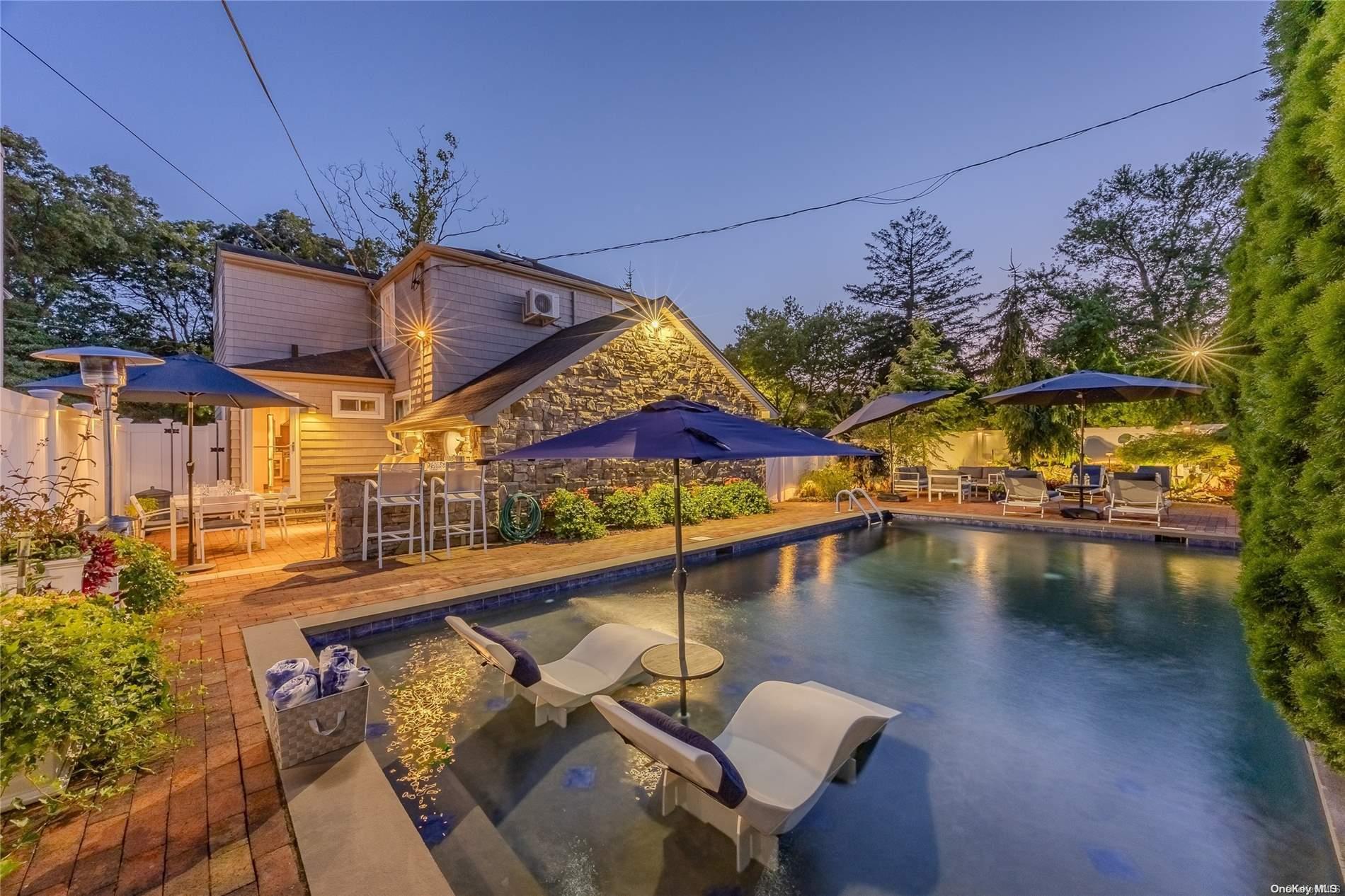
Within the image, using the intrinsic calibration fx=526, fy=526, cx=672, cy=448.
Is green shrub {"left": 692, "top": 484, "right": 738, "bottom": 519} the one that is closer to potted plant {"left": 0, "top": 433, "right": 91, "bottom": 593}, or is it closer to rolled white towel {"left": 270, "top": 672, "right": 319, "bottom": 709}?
rolled white towel {"left": 270, "top": 672, "right": 319, "bottom": 709}

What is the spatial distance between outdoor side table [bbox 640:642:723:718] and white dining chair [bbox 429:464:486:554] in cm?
449

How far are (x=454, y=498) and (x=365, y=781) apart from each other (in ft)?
18.1

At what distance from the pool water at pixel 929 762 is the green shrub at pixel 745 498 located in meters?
5.91

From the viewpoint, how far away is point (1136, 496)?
10.7m

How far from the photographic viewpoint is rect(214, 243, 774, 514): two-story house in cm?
1024

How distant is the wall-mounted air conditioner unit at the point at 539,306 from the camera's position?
12.1 m

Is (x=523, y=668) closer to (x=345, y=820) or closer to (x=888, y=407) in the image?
(x=345, y=820)

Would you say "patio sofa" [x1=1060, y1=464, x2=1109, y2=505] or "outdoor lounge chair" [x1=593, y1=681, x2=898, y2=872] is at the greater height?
"patio sofa" [x1=1060, y1=464, x2=1109, y2=505]

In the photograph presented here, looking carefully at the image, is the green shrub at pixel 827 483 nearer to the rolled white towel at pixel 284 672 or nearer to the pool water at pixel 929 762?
the pool water at pixel 929 762

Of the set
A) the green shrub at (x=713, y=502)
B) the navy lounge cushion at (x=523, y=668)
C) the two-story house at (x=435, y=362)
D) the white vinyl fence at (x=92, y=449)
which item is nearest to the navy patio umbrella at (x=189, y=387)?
the white vinyl fence at (x=92, y=449)

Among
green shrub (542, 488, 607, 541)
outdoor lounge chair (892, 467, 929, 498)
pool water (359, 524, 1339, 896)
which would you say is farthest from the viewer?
outdoor lounge chair (892, 467, 929, 498)

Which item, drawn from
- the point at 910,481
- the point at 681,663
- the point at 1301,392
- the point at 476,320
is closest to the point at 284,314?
the point at 476,320

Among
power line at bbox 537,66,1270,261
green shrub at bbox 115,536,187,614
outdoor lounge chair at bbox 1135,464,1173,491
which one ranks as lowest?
green shrub at bbox 115,536,187,614

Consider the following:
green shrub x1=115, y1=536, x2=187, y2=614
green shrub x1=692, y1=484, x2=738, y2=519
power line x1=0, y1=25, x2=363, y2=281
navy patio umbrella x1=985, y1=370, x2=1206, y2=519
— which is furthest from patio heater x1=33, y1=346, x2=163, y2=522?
navy patio umbrella x1=985, y1=370, x2=1206, y2=519
